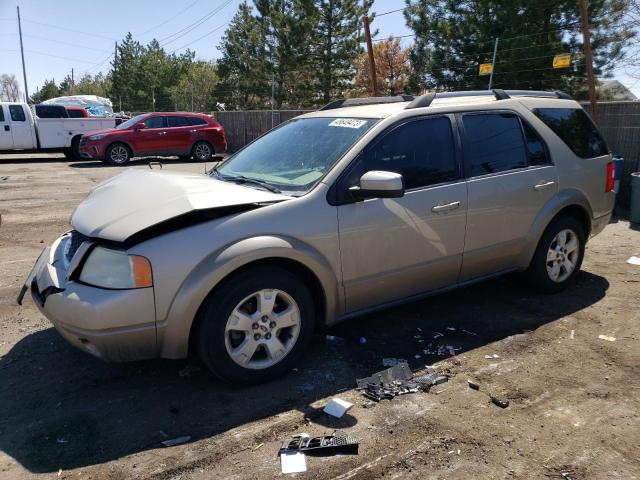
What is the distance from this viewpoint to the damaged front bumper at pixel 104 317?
301cm

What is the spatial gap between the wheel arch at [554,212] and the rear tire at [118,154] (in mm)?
15210

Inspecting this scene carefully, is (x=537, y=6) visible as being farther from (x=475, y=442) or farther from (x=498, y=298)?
(x=475, y=442)

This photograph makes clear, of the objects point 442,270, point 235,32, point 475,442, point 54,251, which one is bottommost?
point 475,442

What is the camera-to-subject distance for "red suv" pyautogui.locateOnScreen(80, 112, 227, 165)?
17109 millimetres

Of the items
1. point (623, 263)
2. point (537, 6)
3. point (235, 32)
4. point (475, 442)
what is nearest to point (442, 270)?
point (475, 442)

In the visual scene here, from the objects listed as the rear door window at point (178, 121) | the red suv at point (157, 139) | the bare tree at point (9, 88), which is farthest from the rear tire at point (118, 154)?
the bare tree at point (9, 88)

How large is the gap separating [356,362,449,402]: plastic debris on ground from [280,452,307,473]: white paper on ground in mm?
730

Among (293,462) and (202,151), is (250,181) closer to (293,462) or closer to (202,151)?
(293,462)

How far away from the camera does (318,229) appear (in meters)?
3.52

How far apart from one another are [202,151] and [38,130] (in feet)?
18.6

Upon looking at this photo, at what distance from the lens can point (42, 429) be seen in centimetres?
303

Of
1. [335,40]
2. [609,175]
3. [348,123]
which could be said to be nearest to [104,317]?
[348,123]

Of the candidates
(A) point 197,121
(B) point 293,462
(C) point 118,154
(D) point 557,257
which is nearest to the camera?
(B) point 293,462

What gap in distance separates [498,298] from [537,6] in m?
17.5
